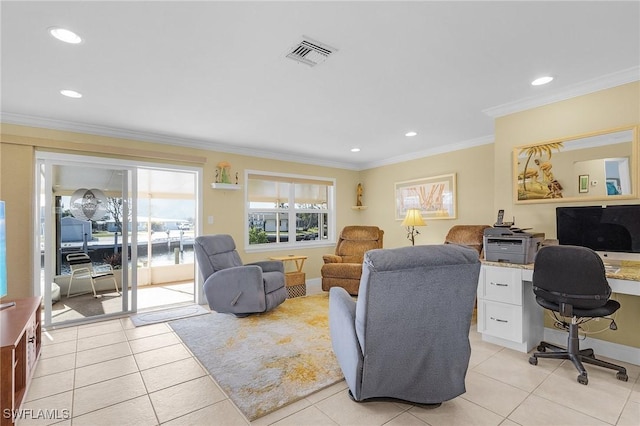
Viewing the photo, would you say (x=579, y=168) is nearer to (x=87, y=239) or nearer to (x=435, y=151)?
(x=435, y=151)

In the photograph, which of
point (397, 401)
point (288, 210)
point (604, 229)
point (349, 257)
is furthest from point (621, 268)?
point (288, 210)

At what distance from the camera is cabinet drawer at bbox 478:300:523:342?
271 centimetres

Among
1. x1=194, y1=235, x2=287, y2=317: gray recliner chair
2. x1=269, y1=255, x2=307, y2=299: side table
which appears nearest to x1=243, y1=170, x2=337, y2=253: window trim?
x1=269, y1=255, x2=307, y2=299: side table

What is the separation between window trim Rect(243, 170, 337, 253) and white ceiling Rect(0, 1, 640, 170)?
4.48ft

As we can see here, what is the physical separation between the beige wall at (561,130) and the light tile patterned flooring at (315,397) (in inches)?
17.6

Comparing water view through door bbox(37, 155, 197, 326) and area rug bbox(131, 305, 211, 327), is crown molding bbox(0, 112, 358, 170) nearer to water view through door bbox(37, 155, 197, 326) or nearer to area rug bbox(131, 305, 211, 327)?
water view through door bbox(37, 155, 197, 326)

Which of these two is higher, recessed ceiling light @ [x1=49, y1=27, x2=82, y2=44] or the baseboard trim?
recessed ceiling light @ [x1=49, y1=27, x2=82, y2=44]

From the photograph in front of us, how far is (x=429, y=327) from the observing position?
181cm

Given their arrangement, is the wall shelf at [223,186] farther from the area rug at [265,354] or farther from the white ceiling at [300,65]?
the area rug at [265,354]

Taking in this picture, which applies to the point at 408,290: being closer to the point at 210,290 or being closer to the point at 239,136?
the point at 210,290

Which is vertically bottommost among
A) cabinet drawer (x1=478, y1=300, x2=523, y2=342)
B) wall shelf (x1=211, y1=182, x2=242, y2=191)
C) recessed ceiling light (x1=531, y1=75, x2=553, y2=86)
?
cabinet drawer (x1=478, y1=300, x2=523, y2=342)

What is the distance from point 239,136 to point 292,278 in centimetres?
222

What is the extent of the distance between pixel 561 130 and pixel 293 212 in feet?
13.1

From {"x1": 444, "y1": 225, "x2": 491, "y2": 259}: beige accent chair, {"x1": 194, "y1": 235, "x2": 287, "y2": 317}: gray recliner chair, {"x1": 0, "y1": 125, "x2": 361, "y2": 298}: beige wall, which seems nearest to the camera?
{"x1": 0, "y1": 125, "x2": 361, "y2": 298}: beige wall
